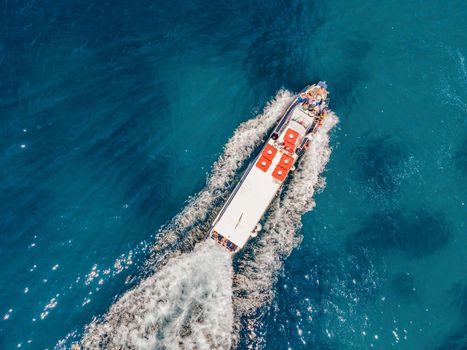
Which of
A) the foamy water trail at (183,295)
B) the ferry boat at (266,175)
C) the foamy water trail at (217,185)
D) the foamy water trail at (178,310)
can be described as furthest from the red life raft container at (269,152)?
the foamy water trail at (178,310)

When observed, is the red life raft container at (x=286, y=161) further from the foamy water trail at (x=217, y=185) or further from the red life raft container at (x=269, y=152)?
the foamy water trail at (x=217, y=185)

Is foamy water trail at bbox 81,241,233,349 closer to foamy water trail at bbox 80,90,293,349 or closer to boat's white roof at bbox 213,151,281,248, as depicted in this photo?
foamy water trail at bbox 80,90,293,349

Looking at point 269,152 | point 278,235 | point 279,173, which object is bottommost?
point 278,235

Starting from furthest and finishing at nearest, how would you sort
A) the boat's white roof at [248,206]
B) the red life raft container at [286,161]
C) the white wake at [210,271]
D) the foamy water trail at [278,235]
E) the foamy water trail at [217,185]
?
1. the foamy water trail at [217,185]
2. the red life raft container at [286,161]
3. the foamy water trail at [278,235]
4. the boat's white roof at [248,206]
5. the white wake at [210,271]

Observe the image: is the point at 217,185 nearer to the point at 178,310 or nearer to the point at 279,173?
the point at 279,173

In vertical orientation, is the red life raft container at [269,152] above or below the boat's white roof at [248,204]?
above

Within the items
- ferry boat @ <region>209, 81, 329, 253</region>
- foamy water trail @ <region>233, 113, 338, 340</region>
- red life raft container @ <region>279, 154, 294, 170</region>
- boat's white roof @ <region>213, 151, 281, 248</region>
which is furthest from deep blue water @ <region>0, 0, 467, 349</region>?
boat's white roof @ <region>213, 151, 281, 248</region>

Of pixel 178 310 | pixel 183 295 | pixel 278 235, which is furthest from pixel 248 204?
pixel 178 310
